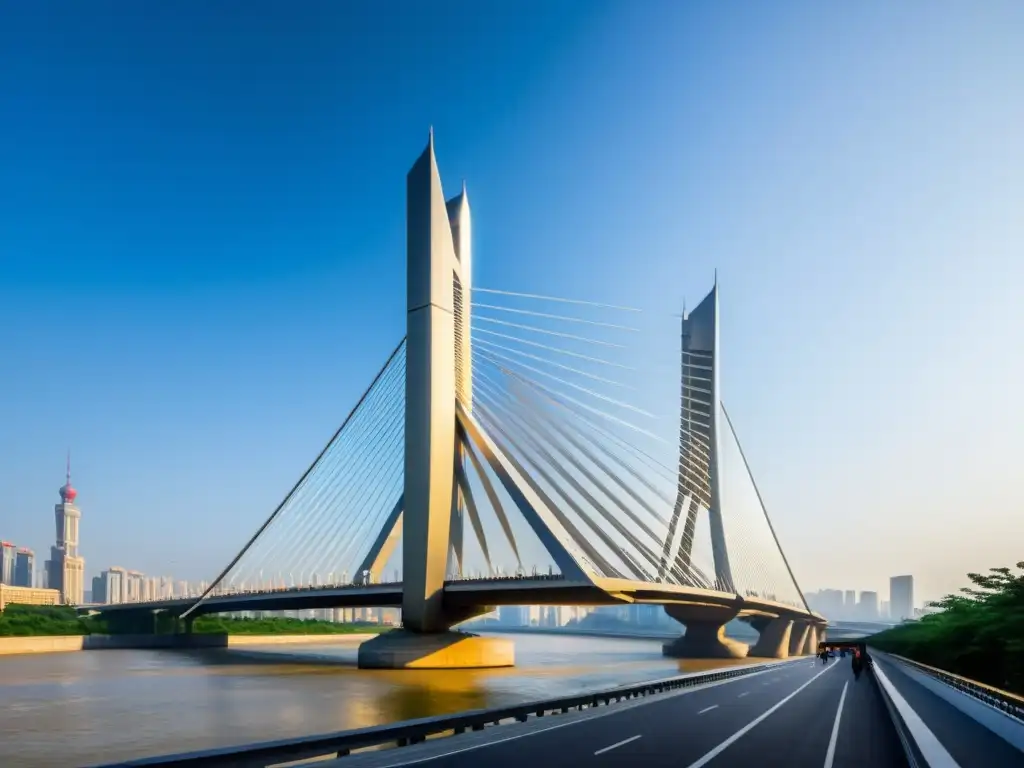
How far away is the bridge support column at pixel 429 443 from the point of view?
136 feet

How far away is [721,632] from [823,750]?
193 ft

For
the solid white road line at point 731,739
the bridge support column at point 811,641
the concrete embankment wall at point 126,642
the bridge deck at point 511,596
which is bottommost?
the bridge support column at point 811,641

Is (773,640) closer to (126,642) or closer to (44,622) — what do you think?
(126,642)

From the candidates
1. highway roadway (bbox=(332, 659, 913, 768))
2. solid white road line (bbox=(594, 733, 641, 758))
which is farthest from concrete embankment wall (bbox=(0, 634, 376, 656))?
solid white road line (bbox=(594, 733, 641, 758))

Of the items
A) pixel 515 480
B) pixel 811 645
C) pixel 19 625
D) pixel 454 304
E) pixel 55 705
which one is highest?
pixel 454 304

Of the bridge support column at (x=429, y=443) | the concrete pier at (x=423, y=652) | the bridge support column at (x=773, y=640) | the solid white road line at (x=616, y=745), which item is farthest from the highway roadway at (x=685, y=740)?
the bridge support column at (x=773, y=640)

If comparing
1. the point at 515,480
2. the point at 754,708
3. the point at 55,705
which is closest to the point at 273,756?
the point at 754,708

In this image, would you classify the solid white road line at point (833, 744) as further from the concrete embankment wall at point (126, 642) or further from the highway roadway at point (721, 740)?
the concrete embankment wall at point (126, 642)

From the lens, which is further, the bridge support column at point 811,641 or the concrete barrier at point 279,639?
the bridge support column at point 811,641

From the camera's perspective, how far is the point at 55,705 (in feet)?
84.5

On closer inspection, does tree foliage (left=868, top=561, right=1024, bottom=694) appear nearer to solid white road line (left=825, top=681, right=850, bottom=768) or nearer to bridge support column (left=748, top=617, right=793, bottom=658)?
solid white road line (left=825, top=681, right=850, bottom=768)

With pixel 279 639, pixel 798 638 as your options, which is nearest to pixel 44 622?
pixel 279 639

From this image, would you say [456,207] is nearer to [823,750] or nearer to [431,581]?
[431,581]

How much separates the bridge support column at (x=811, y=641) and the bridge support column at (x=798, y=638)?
82 cm
